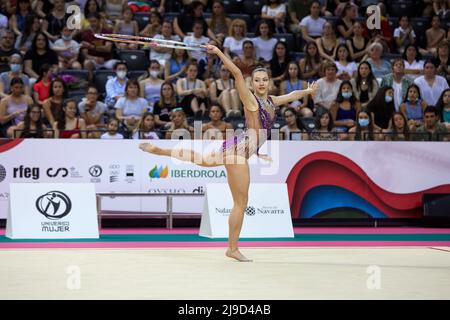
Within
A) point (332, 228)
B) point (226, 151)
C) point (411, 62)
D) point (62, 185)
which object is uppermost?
point (411, 62)

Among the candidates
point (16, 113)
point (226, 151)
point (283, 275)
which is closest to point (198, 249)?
point (226, 151)

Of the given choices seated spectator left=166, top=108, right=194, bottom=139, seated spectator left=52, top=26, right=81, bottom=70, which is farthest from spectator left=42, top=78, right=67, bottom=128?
seated spectator left=166, top=108, right=194, bottom=139

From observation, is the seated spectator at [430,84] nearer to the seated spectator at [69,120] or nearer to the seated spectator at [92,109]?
the seated spectator at [92,109]

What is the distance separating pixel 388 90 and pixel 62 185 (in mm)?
5911

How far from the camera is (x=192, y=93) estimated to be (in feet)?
45.3

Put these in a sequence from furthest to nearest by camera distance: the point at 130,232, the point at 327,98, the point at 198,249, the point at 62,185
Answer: the point at 327,98, the point at 130,232, the point at 62,185, the point at 198,249

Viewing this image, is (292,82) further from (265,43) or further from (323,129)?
(323,129)

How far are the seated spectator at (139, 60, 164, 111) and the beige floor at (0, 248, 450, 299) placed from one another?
5343mm

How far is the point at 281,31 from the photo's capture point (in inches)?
644

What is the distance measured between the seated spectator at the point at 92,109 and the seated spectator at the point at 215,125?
1.72 meters

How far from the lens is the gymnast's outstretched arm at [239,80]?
7488 mm

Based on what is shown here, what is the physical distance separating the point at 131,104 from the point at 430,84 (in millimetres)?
5457

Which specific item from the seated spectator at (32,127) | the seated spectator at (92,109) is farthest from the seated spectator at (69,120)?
the seated spectator at (32,127)

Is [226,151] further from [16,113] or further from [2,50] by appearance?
[2,50]
